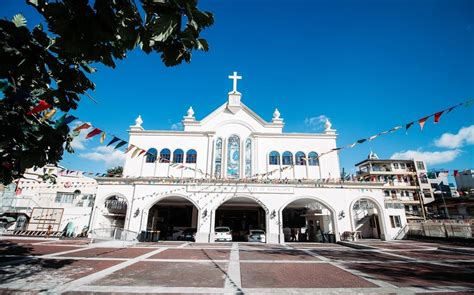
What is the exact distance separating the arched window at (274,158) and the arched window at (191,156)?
7.98 m

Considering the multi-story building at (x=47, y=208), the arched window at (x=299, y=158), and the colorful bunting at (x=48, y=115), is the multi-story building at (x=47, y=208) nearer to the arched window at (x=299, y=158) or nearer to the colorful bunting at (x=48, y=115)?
the colorful bunting at (x=48, y=115)

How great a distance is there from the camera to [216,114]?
86.8 feet

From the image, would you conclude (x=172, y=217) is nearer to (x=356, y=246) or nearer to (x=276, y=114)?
(x=276, y=114)

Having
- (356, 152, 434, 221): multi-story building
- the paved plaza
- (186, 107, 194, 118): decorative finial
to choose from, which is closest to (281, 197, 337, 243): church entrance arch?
the paved plaza

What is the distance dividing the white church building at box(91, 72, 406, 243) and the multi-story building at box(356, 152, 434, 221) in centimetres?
1970

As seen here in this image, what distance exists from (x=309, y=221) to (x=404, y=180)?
2830 centimetres

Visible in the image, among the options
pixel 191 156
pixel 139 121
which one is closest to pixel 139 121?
pixel 139 121

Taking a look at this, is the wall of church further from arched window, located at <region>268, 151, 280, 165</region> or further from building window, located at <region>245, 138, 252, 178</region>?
arched window, located at <region>268, 151, 280, 165</region>

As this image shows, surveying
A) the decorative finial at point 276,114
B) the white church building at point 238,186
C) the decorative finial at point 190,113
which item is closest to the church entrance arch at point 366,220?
the white church building at point 238,186

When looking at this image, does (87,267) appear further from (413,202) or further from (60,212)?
(413,202)

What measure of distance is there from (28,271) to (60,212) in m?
22.2

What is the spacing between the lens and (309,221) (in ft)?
86.1

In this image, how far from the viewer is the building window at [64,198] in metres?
26.7

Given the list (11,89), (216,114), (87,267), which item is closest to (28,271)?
(87,267)
